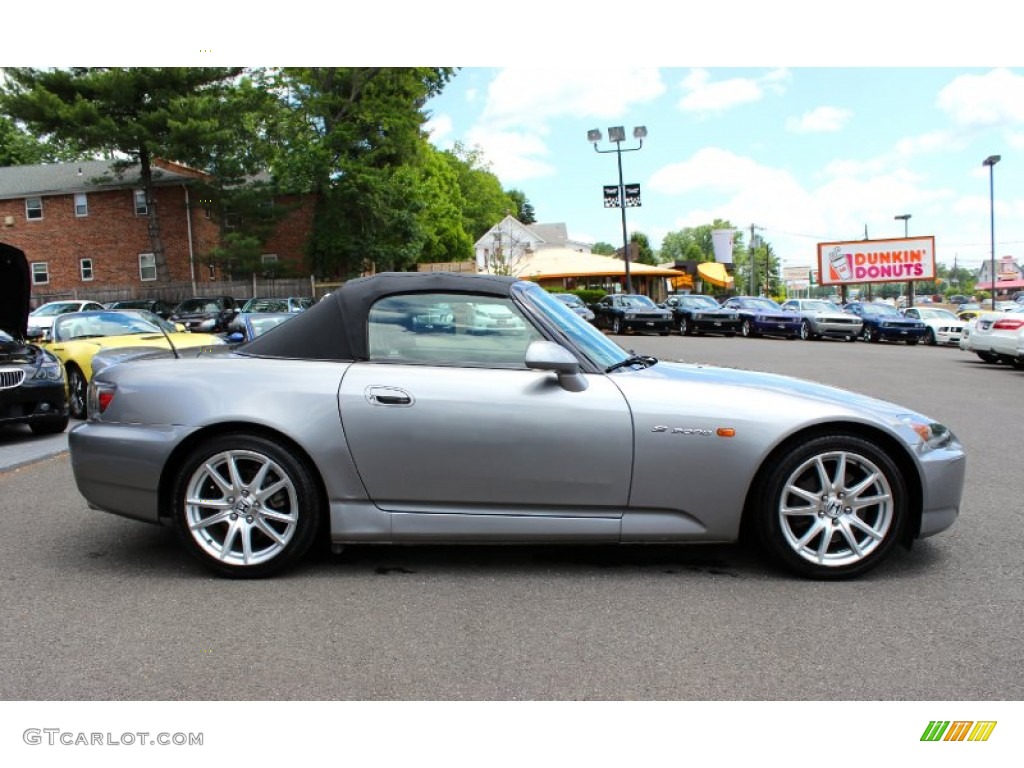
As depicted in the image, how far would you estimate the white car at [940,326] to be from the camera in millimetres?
27188

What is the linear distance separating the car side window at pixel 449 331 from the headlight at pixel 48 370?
596 cm

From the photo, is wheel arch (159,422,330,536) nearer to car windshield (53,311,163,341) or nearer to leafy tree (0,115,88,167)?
car windshield (53,311,163,341)

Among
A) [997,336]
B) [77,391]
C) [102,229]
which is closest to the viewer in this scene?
[77,391]

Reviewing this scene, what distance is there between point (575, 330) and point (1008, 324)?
15668 millimetres

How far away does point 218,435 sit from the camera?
4.02m

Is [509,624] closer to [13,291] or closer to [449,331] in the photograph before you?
[449,331]

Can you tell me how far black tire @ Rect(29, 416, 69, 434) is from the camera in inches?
340

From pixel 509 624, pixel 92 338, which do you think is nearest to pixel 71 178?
pixel 92 338

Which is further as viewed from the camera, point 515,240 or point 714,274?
point 714,274

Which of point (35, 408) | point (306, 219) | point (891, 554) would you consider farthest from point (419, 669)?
point (306, 219)

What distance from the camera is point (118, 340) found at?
35.3 feet

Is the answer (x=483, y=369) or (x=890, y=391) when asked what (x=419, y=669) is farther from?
(x=890, y=391)

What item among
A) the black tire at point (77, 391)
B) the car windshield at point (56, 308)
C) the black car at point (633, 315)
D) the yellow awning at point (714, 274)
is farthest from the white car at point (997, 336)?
the yellow awning at point (714, 274)

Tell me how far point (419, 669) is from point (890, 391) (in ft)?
35.6
